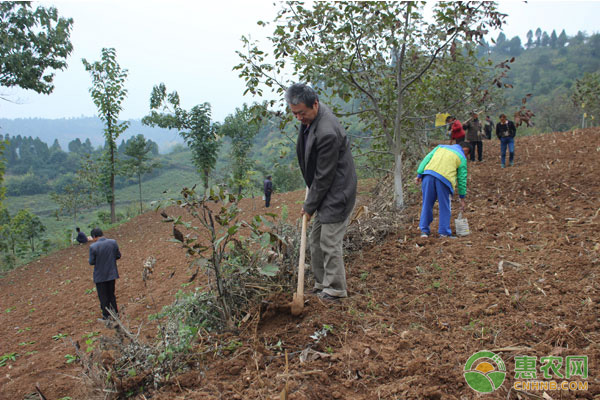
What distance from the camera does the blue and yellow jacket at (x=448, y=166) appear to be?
4566 millimetres

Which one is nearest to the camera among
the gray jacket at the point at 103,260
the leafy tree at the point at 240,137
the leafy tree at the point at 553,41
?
the gray jacket at the point at 103,260

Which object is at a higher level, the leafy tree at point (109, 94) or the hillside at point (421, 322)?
the leafy tree at point (109, 94)

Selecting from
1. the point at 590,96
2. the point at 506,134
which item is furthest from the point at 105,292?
the point at 590,96

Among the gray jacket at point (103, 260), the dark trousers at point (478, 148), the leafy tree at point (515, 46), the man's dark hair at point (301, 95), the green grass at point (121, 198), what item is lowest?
the green grass at point (121, 198)

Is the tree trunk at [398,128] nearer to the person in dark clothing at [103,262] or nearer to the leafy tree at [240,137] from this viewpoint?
the person in dark clothing at [103,262]

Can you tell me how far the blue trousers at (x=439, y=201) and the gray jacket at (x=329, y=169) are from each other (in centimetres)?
179

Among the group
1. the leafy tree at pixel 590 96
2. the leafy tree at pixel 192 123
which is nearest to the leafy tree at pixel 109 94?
the leafy tree at pixel 192 123

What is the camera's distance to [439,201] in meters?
4.70

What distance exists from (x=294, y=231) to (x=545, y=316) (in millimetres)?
2550

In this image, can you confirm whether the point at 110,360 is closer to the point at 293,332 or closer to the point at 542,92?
the point at 293,332

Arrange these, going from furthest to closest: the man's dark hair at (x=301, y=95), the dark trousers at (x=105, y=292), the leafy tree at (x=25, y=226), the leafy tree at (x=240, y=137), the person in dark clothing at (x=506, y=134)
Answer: the leafy tree at (x=240, y=137) < the leafy tree at (x=25, y=226) < the person in dark clothing at (x=506, y=134) < the dark trousers at (x=105, y=292) < the man's dark hair at (x=301, y=95)

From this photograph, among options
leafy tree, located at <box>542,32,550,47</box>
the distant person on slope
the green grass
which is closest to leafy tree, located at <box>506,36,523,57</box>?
leafy tree, located at <box>542,32,550,47</box>

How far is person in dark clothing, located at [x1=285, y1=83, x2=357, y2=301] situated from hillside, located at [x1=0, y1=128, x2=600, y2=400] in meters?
0.35

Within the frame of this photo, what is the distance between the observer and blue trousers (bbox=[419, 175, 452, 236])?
4.59 m
